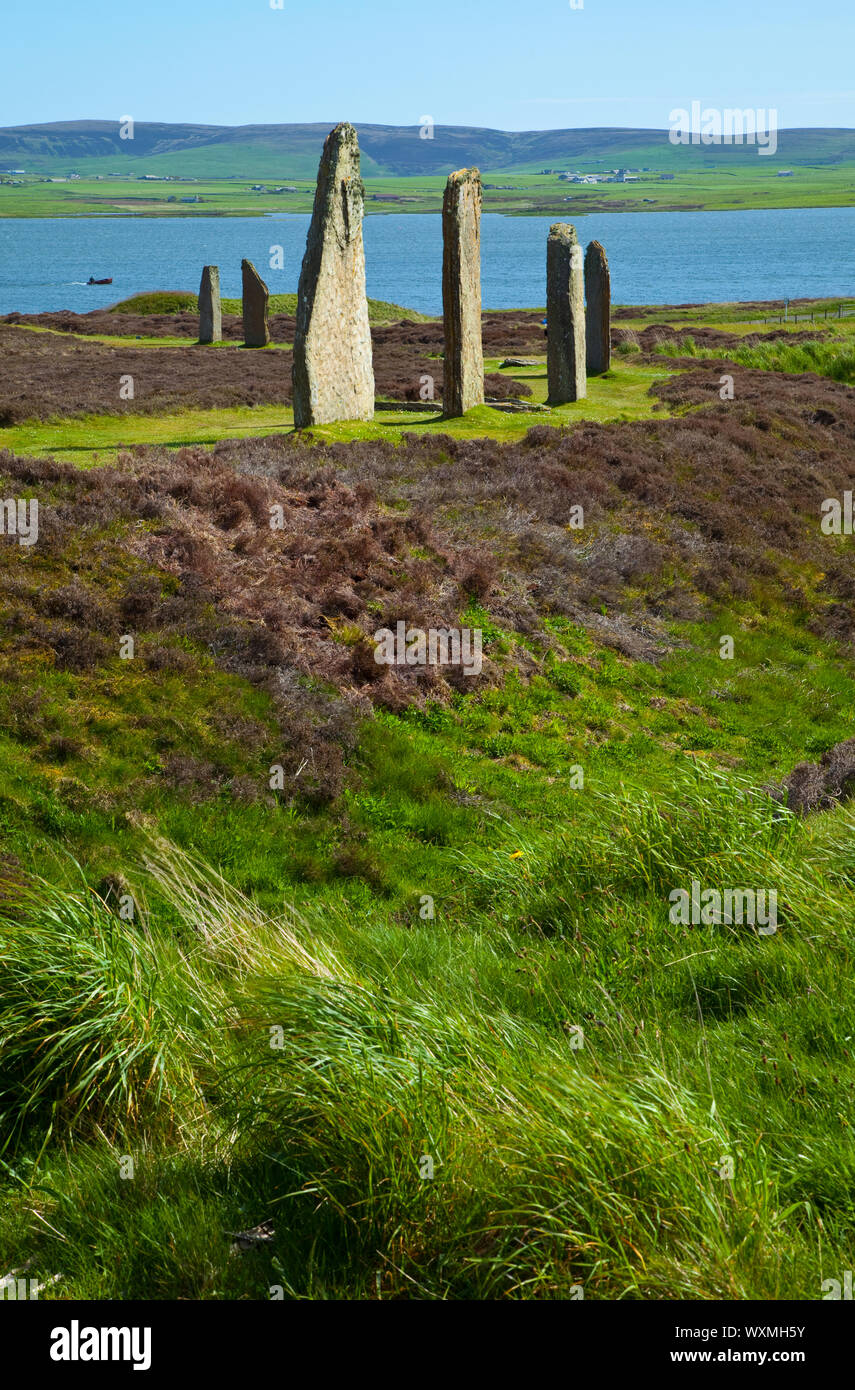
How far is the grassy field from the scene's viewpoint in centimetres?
474

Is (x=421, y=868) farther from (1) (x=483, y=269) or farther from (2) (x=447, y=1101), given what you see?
(1) (x=483, y=269)

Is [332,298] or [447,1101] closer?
[447,1101]

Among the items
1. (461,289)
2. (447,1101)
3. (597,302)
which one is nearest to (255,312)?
(597,302)

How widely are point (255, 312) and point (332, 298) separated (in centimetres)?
2152

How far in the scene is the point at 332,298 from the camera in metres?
21.9

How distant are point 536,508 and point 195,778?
31.3 ft

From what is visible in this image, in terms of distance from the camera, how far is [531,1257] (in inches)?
175

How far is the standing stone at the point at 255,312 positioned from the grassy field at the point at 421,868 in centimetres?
1775

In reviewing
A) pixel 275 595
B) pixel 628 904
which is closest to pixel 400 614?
pixel 275 595

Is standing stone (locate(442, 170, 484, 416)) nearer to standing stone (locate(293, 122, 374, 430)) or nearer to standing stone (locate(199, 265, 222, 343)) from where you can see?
standing stone (locate(293, 122, 374, 430))

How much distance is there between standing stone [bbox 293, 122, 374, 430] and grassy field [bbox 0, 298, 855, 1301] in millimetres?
998

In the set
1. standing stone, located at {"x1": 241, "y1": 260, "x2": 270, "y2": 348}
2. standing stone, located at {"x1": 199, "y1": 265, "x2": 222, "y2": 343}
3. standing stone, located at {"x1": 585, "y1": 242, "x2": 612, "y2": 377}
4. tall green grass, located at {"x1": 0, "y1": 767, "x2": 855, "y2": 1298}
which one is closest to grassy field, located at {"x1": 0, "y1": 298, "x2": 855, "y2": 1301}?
tall green grass, located at {"x1": 0, "y1": 767, "x2": 855, "y2": 1298}

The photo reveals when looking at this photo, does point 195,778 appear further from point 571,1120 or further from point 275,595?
point 571,1120
